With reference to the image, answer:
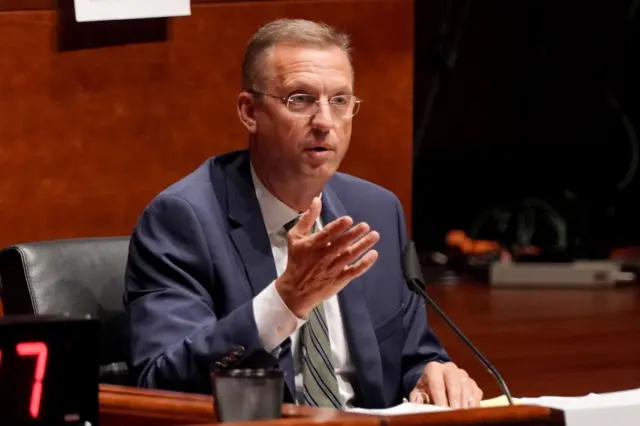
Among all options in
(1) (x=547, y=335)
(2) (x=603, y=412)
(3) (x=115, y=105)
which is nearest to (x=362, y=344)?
(2) (x=603, y=412)

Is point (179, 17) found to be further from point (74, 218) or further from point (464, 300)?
point (464, 300)

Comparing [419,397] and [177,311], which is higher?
[177,311]

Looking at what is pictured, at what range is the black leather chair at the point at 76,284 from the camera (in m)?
2.70

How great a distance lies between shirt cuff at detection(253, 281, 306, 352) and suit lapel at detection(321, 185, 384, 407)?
329 millimetres

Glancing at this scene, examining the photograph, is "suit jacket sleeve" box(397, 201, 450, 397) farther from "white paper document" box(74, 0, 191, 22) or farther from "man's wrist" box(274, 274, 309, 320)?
"white paper document" box(74, 0, 191, 22)

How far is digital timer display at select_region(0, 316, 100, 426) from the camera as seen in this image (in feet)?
5.54

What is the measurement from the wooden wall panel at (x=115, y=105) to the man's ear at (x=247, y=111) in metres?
0.78

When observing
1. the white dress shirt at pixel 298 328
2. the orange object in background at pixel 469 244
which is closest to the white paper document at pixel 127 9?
the white dress shirt at pixel 298 328

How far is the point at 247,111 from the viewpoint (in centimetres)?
296

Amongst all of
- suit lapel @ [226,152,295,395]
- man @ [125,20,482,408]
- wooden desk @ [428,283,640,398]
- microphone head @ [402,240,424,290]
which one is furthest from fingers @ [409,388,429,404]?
wooden desk @ [428,283,640,398]

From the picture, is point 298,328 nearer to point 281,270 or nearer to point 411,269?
point 281,270

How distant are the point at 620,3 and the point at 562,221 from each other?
4.65 ft

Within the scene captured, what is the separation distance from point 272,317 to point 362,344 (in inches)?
14.8

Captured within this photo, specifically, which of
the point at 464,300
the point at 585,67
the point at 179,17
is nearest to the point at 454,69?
the point at 585,67
